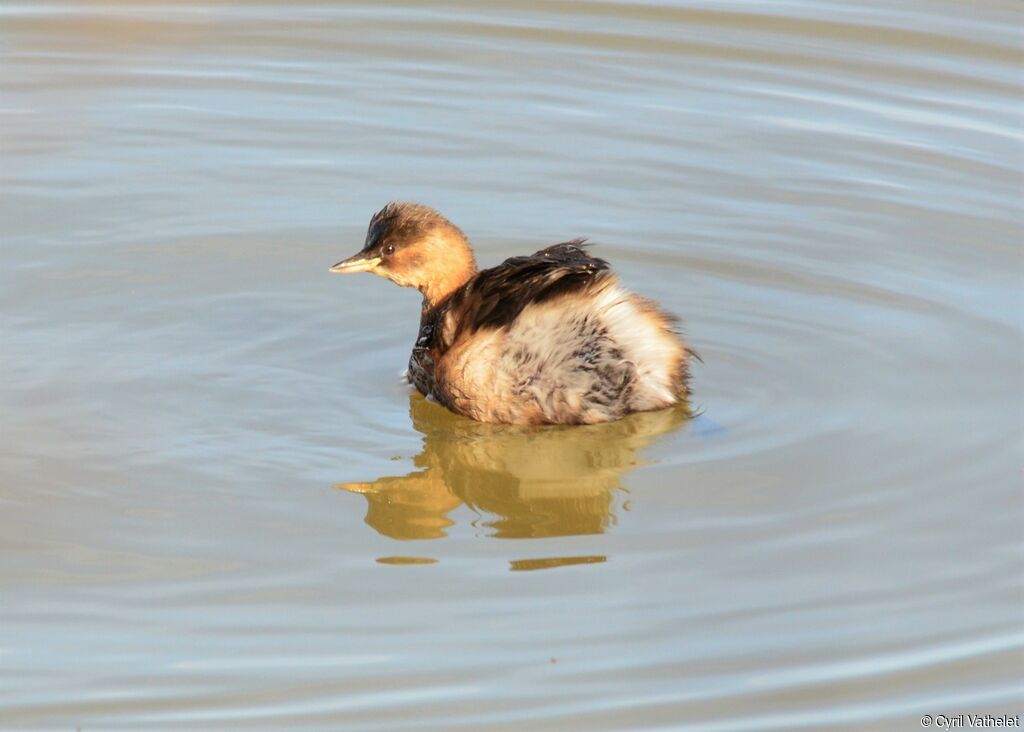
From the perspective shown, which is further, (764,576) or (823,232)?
(823,232)

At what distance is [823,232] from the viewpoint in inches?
309

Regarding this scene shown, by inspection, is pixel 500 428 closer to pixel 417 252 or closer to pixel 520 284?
pixel 520 284

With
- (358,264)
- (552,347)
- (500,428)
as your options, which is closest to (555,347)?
(552,347)

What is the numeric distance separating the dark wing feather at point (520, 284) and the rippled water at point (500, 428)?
443mm

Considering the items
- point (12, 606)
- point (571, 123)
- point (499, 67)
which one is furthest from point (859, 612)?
point (499, 67)

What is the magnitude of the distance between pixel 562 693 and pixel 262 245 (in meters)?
3.69

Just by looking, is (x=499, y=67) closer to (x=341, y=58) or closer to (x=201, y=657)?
(x=341, y=58)

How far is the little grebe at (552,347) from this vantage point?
235 inches

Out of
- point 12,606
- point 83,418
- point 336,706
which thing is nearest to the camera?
point 336,706

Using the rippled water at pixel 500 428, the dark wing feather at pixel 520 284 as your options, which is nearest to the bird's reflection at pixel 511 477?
the rippled water at pixel 500 428

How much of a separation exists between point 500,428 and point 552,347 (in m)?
→ 0.42

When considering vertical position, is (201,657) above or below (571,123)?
below

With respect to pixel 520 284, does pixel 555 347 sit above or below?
below

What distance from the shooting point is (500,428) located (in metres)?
6.25
